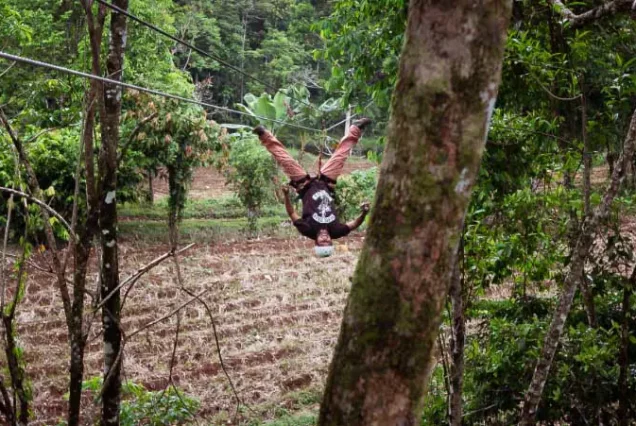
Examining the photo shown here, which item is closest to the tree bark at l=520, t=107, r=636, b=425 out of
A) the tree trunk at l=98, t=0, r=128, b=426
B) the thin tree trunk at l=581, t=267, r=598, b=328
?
the thin tree trunk at l=581, t=267, r=598, b=328

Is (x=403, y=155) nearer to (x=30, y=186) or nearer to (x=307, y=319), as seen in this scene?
(x=30, y=186)

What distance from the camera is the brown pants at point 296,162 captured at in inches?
185

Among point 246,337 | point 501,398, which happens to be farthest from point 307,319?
point 501,398

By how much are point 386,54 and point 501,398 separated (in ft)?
8.08

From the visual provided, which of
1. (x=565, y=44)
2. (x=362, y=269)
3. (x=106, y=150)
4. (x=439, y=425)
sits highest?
(x=565, y=44)

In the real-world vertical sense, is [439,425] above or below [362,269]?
below

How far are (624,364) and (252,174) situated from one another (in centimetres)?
891

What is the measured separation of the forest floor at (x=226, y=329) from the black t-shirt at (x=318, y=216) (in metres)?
1.51

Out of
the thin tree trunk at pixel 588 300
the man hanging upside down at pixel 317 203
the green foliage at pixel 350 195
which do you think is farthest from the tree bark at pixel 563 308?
the green foliage at pixel 350 195

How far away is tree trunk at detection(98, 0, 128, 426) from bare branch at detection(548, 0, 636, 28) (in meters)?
2.00

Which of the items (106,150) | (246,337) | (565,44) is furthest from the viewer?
(246,337)

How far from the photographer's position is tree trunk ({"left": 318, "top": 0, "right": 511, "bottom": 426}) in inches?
48.9

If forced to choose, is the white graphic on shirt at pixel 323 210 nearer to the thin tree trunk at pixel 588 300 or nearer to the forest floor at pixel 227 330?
the forest floor at pixel 227 330

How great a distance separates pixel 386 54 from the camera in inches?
180
